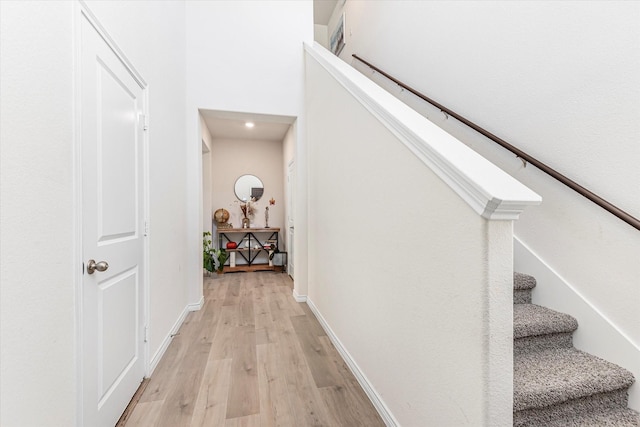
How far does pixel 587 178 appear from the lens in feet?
5.20

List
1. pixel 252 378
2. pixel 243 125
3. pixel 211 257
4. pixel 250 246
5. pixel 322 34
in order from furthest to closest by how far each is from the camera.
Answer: pixel 322 34
pixel 250 246
pixel 211 257
pixel 243 125
pixel 252 378

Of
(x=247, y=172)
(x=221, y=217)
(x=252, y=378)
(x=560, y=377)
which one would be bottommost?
(x=252, y=378)

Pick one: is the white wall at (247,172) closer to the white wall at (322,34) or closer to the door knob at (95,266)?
the white wall at (322,34)

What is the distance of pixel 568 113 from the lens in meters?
1.66

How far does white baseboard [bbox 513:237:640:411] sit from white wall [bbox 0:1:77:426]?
8.17 ft

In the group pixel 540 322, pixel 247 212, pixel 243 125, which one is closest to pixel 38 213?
pixel 540 322

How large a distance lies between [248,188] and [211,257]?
160cm

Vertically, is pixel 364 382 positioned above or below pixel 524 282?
below

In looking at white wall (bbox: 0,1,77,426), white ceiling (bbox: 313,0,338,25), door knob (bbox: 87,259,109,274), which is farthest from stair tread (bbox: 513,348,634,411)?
white ceiling (bbox: 313,0,338,25)

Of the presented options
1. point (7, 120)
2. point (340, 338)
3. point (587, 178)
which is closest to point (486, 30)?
point (587, 178)

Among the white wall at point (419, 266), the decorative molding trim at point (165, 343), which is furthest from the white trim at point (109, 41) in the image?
the decorative molding trim at point (165, 343)

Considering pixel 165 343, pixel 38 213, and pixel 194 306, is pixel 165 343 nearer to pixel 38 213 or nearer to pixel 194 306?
pixel 194 306

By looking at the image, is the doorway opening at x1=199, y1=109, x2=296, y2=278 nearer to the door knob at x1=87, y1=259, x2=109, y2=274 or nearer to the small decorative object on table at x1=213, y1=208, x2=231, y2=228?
the small decorative object on table at x1=213, y1=208, x2=231, y2=228

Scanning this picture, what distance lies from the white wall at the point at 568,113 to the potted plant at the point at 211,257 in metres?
4.01
